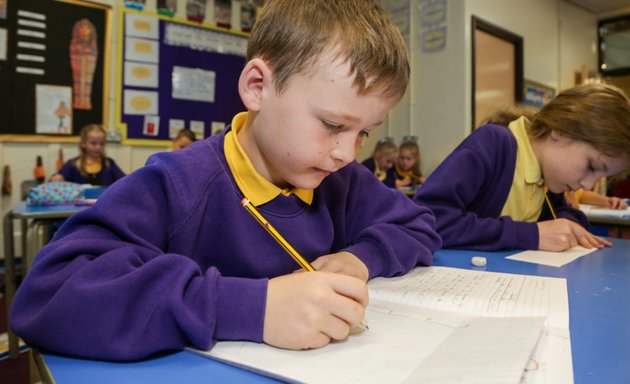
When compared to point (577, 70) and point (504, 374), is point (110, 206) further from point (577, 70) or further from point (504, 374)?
point (577, 70)

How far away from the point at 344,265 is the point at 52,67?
3346mm

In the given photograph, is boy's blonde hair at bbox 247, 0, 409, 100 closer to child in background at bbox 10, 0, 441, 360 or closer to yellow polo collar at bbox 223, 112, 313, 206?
child in background at bbox 10, 0, 441, 360

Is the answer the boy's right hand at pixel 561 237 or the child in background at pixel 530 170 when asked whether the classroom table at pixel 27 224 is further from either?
the boy's right hand at pixel 561 237

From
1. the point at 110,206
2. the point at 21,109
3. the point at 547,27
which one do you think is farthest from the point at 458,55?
the point at 110,206

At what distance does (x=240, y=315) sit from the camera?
0.43m

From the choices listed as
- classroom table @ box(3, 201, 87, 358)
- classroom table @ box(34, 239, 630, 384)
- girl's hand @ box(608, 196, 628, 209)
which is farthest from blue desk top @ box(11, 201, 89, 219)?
girl's hand @ box(608, 196, 628, 209)

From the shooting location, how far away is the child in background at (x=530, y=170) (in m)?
1.02

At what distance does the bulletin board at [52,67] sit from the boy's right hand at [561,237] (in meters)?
3.26

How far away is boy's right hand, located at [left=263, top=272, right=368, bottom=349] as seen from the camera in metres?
0.42

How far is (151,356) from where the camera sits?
1.35ft

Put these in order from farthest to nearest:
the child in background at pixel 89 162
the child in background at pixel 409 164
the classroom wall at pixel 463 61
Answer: the child in background at pixel 409 164 → the classroom wall at pixel 463 61 → the child in background at pixel 89 162

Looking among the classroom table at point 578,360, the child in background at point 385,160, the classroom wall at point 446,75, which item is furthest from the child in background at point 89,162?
the classroom table at point 578,360

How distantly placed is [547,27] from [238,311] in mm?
5358

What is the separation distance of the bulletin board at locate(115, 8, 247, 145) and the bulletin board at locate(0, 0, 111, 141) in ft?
0.56
